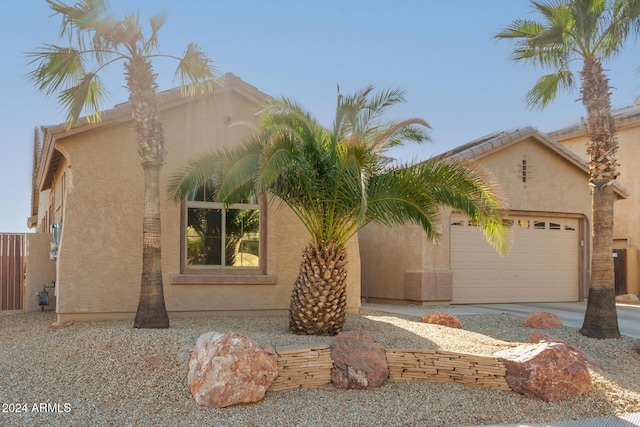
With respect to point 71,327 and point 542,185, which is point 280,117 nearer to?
point 71,327

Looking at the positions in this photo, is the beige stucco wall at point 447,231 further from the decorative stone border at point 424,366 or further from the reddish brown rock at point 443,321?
the decorative stone border at point 424,366

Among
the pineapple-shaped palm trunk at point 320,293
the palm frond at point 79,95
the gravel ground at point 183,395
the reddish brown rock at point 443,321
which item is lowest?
the gravel ground at point 183,395

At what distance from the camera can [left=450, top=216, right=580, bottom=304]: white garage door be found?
51.0ft

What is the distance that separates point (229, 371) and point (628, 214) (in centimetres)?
1923

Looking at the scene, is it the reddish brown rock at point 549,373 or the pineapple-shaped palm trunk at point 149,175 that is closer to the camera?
the reddish brown rock at point 549,373

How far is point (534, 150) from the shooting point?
1636 cm

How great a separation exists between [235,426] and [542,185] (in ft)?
43.8

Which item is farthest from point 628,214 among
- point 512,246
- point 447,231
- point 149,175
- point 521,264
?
point 149,175

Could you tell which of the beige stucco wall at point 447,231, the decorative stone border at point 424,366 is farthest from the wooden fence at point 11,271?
the decorative stone border at point 424,366

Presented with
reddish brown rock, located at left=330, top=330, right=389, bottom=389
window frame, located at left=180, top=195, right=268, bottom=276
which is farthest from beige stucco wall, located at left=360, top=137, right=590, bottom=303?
reddish brown rock, located at left=330, top=330, right=389, bottom=389

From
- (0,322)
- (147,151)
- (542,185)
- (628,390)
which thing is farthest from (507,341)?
(0,322)

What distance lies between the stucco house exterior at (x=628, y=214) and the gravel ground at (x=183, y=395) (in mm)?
12671

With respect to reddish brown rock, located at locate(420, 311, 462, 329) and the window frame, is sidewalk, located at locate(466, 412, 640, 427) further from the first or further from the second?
the window frame

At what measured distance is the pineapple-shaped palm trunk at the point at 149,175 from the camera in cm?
863
